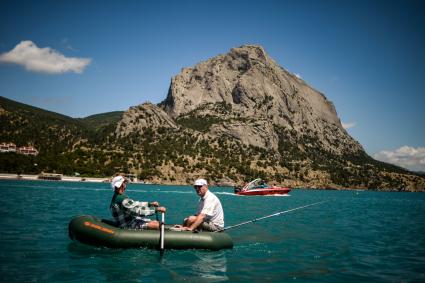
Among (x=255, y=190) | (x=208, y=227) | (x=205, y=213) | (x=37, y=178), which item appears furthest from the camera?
(x=37, y=178)

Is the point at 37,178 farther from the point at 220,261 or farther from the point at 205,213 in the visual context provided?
the point at 220,261

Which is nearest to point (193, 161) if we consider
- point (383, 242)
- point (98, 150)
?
point (98, 150)

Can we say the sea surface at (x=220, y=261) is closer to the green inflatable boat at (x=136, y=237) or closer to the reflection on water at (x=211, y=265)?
the reflection on water at (x=211, y=265)

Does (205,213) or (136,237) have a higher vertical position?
(205,213)

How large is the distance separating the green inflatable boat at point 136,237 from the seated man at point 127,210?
0.55 meters

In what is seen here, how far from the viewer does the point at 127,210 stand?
52.0 feet

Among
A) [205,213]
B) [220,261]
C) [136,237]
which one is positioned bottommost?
[220,261]

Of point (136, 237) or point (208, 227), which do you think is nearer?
point (136, 237)

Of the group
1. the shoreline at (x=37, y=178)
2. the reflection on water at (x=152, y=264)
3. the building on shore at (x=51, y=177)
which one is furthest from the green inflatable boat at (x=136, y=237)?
the building on shore at (x=51, y=177)

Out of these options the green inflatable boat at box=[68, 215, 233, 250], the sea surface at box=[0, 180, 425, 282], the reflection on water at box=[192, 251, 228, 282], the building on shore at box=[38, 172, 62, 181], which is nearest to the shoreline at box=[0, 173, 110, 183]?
the building on shore at box=[38, 172, 62, 181]

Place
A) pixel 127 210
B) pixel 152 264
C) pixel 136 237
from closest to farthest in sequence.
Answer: pixel 152 264 < pixel 136 237 < pixel 127 210

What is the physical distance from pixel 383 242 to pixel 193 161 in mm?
155519

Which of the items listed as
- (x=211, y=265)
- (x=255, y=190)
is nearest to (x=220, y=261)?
(x=211, y=265)

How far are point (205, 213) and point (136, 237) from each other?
9.93 ft
